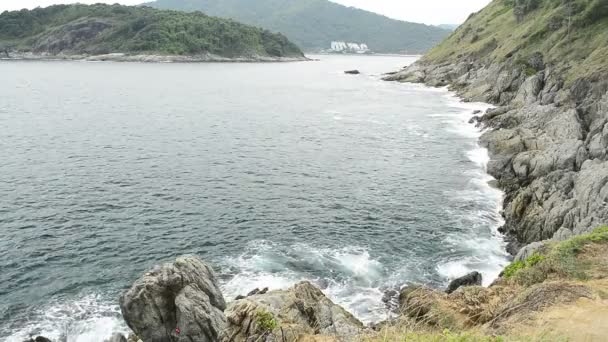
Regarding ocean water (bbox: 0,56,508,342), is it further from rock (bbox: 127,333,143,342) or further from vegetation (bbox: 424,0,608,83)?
vegetation (bbox: 424,0,608,83)

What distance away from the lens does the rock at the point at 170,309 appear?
75.7ft

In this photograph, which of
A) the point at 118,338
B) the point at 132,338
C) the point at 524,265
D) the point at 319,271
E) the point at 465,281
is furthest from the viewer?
the point at 319,271

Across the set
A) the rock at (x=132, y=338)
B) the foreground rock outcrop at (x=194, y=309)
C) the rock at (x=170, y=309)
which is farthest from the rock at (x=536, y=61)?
the rock at (x=132, y=338)

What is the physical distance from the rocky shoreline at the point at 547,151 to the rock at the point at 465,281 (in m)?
3.23

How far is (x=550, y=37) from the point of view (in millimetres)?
96438

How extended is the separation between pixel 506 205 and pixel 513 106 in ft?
139

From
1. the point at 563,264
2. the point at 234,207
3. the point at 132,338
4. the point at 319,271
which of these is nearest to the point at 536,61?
the point at 234,207

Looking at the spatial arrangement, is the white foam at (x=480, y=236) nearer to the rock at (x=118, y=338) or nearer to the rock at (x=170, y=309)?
the rock at (x=170, y=309)

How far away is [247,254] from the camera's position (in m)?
38.4

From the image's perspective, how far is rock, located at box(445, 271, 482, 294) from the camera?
107ft

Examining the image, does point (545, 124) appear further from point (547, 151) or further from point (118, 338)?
point (118, 338)

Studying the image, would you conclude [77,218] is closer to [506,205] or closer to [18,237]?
[18,237]

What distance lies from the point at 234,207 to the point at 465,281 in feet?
78.3

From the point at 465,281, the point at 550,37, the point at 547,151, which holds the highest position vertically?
the point at 550,37
